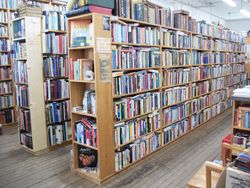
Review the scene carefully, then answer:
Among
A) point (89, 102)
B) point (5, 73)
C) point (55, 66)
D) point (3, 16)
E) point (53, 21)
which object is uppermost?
point (3, 16)

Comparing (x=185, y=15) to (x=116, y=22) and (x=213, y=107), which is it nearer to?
(x=116, y=22)

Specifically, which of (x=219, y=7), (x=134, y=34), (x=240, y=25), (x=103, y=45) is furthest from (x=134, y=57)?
(x=240, y=25)

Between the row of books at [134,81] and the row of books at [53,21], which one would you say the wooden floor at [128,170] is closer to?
the row of books at [134,81]

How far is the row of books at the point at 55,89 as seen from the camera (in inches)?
148

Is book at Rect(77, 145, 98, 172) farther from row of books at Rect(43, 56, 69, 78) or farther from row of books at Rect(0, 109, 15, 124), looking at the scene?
row of books at Rect(0, 109, 15, 124)

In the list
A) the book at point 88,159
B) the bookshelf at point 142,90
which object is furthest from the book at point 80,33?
the book at point 88,159

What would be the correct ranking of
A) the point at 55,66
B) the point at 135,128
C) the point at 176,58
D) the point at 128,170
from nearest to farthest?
the point at 128,170
the point at 135,128
the point at 55,66
the point at 176,58

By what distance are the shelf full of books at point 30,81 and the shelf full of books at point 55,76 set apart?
9 cm

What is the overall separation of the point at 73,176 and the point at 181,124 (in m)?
2.22

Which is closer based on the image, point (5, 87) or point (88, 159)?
point (88, 159)

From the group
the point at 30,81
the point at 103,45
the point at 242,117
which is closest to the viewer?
the point at 242,117

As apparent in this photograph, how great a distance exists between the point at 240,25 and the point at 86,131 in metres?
13.5

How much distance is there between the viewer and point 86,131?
287 centimetres

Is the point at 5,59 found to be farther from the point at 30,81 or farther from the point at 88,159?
the point at 88,159
